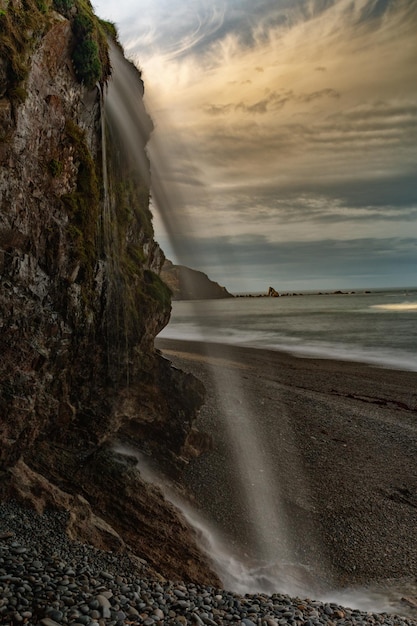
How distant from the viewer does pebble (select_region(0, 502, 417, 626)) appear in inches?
203

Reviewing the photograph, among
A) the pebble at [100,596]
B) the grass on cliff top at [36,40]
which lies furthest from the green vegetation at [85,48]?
the pebble at [100,596]

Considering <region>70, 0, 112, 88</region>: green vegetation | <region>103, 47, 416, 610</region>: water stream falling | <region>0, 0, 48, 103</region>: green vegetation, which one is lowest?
<region>103, 47, 416, 610</region>: water stream falling

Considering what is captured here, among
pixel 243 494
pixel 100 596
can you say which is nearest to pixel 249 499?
pixel 243 494

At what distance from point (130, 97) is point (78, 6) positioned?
4.36 metres

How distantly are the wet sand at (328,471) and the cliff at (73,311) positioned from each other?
1.66 metres

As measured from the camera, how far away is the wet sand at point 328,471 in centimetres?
948

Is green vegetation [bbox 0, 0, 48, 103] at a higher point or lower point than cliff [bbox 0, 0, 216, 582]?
higher

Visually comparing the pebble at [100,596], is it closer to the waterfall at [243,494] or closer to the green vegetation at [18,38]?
the waterfall at [243,494]

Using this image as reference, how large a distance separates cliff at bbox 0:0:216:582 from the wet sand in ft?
5.45

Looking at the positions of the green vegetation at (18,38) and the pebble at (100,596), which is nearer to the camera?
the pebble at (100,596)

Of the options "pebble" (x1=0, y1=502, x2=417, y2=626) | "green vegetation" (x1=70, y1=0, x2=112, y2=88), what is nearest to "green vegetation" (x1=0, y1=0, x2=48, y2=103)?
"green vegetation" (x1=70, y1=0, x2=112, y2=88)

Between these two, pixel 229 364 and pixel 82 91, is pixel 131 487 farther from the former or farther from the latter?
pixel 229 364

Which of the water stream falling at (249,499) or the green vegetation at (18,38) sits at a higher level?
the green vegetation at (18,38)

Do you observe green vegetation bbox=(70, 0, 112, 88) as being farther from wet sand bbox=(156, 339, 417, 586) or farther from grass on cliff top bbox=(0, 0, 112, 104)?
wet sand bbox=(156, 339, 417, 586)
